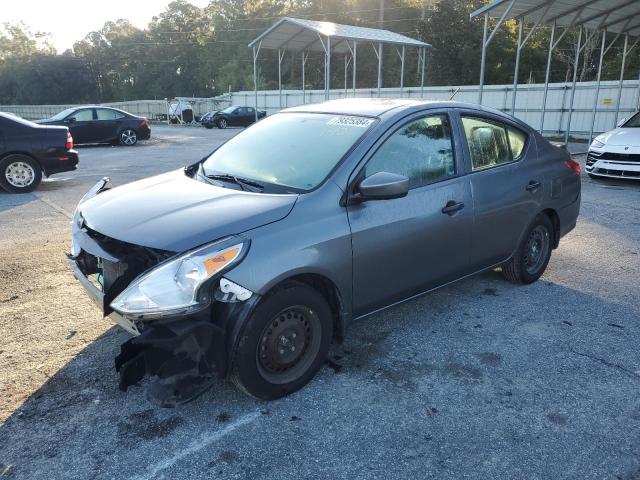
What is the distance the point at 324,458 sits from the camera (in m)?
2.52

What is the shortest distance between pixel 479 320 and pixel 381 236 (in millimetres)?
1363

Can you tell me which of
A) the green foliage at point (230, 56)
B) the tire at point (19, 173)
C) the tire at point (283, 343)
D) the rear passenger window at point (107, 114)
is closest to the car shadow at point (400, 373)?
the tire at point (283, 343)

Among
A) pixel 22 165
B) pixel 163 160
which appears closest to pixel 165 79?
pixel 163 160

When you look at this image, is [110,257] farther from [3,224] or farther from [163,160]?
[163,160]

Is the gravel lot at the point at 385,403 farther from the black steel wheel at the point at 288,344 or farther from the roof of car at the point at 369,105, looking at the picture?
the roof of car at the point at 369,105

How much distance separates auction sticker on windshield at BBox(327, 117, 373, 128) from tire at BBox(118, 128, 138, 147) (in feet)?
53.5

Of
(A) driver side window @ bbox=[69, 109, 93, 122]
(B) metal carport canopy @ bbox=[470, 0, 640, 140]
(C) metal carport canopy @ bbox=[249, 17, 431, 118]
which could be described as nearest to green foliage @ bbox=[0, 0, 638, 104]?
(C) metal carport canopy @ bbox=[249, 17, 431, 118]

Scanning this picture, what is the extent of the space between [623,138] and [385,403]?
30.2ft

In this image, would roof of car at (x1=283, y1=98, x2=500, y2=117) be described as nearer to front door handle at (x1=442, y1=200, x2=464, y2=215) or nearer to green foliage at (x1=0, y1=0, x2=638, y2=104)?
front door handle at (x1=442, y1=200, x2=464, y2=215)

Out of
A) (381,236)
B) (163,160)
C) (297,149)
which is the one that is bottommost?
(163,160)

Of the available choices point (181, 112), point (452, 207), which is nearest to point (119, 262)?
point (452, 207)

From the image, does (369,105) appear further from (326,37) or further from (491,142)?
(326,37)

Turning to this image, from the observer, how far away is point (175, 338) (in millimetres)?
2482

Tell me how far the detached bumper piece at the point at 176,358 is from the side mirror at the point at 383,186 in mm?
1158
